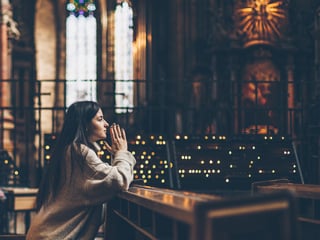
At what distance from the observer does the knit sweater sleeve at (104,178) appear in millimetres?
4031

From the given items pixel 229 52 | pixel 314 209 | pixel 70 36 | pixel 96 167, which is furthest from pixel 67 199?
pixel 70 36

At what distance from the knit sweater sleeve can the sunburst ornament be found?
13.2 m

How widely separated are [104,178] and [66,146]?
37 cm

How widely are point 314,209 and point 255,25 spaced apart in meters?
12.7

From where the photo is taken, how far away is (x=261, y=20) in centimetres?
1717

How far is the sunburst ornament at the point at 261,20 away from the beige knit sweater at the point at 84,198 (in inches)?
516

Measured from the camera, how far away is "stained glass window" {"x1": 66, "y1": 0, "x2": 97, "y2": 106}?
30.8m

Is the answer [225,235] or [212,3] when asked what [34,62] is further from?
[225,235]

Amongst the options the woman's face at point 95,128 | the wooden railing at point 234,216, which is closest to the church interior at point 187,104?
the wooden railing at point 234,216

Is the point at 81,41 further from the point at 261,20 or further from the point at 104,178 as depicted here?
the point at 104,178

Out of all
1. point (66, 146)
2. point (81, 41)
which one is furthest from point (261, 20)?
point (81, 41)

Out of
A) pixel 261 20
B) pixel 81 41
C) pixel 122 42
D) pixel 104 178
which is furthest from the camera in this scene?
pixel 81 41

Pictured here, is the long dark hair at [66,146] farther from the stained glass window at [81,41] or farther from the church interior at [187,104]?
the stained glass window at [81,41]

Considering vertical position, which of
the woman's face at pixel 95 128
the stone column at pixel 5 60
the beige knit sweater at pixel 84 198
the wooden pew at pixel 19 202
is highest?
the stone column at pixel 5 60
